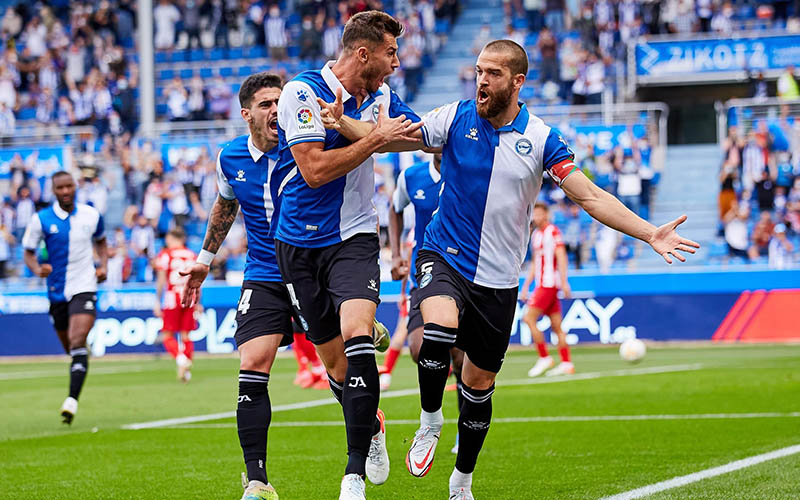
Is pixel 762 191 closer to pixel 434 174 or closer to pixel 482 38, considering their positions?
pixel 482 38

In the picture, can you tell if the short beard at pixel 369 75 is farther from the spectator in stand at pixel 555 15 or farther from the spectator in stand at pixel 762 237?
the spectator in stand at pixel 555 15

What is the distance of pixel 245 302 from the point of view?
7008 mm

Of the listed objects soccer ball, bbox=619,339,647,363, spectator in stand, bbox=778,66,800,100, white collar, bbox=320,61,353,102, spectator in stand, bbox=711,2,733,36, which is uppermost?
spectator in stand, bbox=711,2,733,36

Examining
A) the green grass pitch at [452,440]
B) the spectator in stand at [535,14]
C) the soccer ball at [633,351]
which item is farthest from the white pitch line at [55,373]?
the spectator in stand at [535,14]

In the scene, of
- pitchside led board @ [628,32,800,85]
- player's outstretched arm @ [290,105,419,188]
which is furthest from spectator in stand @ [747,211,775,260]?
player's outstretched arm @ [290,105,419,188]

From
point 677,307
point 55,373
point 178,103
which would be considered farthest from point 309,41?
point 55,373

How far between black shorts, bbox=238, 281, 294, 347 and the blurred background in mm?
15140

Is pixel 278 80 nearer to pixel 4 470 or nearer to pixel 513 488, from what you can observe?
pixel 513 488

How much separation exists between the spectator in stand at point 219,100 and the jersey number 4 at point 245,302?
2589 cm

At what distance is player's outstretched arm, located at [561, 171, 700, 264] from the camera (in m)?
5.94

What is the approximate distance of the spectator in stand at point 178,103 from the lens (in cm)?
3241

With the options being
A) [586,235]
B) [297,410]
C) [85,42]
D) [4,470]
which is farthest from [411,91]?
[4,470]

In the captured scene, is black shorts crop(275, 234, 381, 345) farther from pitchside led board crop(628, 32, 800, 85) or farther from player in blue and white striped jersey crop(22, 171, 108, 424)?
pitchside led board crop(628, 32, 800, 85)

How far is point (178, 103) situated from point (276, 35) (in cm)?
385
